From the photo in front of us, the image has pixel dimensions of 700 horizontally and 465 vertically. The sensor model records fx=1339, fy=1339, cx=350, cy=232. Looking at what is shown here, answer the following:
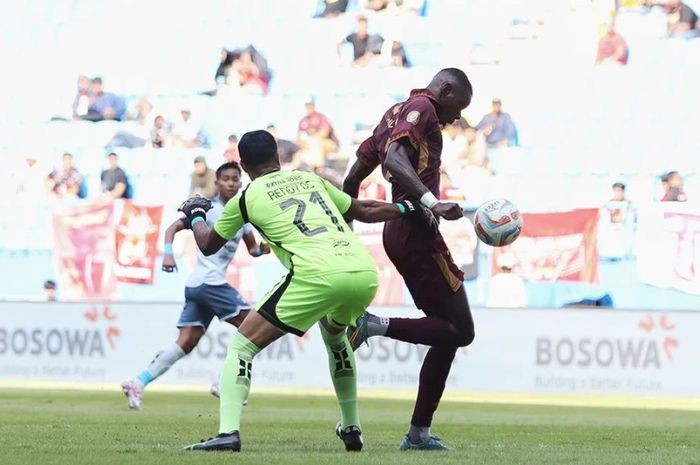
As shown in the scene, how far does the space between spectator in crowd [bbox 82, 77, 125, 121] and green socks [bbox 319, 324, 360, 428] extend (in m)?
20.6

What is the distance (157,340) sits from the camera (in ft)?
61.9

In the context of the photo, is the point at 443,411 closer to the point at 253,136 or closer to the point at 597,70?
the point at 253,136

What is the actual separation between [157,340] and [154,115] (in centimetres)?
934

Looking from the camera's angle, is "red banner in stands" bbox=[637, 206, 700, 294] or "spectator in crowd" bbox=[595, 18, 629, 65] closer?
"red banner in stands" bbox=[637, 206, 700, 294]

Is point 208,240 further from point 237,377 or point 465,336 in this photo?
point 465,336

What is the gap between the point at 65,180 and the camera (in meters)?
26.4

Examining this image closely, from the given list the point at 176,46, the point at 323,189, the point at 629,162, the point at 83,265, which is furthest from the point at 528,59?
the point at 323,189

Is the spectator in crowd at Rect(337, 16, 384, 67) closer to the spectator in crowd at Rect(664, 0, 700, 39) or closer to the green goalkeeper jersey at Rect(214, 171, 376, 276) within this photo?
the spectator in crowd at Rect(664, 0, 700, 39)

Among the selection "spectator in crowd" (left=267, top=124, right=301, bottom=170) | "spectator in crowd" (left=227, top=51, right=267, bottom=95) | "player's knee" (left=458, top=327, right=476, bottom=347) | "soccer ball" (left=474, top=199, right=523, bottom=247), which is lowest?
"player's knee" (left=458, top=327, right=476, bottom=347)

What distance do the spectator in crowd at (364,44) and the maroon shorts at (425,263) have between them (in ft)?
62.4

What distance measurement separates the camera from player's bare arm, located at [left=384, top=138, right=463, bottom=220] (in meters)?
7.43

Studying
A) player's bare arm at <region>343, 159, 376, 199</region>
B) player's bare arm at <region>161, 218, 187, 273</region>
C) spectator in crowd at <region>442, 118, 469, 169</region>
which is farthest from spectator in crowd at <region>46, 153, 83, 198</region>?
player's bare arm at <region>343, 159, 376, 199</region>

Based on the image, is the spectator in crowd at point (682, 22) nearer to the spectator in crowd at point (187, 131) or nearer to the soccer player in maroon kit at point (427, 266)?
the spectator in crowd at point (187, 131)

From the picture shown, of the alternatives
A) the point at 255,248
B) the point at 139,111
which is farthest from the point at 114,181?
the point at 255,248
